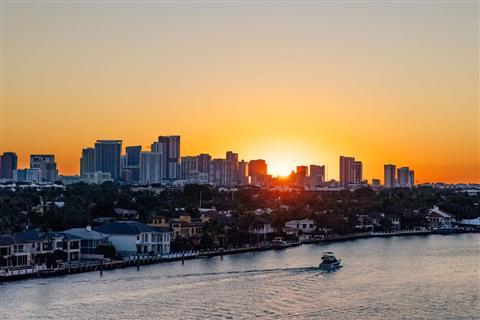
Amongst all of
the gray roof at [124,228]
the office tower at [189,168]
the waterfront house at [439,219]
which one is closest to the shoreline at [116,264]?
the gray roof at [124,228]

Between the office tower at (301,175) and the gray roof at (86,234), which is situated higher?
the office tower at (301,175)

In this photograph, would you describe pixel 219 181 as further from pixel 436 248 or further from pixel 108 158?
pixel 436 248

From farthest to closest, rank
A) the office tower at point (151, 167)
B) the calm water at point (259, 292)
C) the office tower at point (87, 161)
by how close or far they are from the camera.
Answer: the office tower at point (87, 161) < the office tower at point (151, 167) < the calm water at point (259, 292)

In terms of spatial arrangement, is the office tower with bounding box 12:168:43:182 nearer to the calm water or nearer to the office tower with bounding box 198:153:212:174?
the office tower with bounding box 198:153:212:174

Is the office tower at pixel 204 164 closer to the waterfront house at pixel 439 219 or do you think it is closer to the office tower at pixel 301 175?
the office tower at pixel 301 175

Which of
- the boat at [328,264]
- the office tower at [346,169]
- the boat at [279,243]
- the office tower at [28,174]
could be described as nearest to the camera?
the boat at [328,264]

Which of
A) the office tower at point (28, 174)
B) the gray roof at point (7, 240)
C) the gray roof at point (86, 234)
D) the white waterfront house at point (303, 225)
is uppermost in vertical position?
the office tower at point (28, 174)

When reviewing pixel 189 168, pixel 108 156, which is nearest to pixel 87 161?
pixel 108 156
